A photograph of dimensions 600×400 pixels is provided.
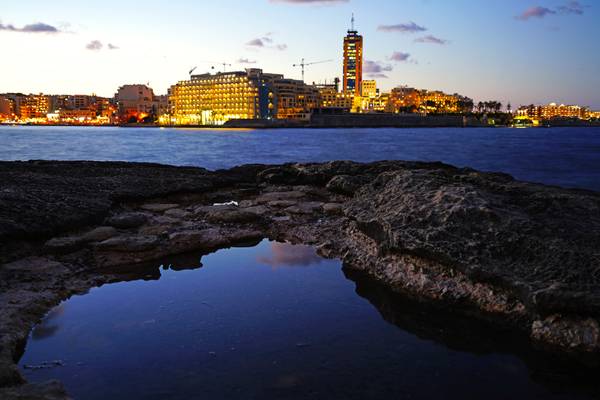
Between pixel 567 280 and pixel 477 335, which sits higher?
pixel 567 280

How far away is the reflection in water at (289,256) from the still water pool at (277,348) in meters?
0.91

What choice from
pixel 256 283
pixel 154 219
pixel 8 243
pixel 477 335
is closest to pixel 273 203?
pixel 154 219

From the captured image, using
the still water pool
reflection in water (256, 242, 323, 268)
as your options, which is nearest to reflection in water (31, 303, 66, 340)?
the still water pool

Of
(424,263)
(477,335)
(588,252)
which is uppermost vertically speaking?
(588,252)

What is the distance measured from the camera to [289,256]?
28.0 feet

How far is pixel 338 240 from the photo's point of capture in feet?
30.1

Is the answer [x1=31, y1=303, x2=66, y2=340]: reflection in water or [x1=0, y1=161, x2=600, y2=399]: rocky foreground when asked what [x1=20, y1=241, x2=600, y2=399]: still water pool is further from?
[x1=0, y1=161, x2=600, y2=399]: rocky foreground

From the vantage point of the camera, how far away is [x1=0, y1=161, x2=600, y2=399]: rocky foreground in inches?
209

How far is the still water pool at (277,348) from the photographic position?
4371mm

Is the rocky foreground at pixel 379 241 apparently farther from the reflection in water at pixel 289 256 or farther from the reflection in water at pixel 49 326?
the reflection in water at pixel 289 256

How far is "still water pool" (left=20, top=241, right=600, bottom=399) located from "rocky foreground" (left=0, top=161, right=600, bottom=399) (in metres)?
0.37

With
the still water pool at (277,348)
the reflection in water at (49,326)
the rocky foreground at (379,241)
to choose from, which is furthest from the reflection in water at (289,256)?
the reflection in water at (49,326)

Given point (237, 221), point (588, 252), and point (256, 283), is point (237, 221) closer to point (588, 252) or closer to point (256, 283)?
point (256, 283)

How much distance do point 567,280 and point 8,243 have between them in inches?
322
